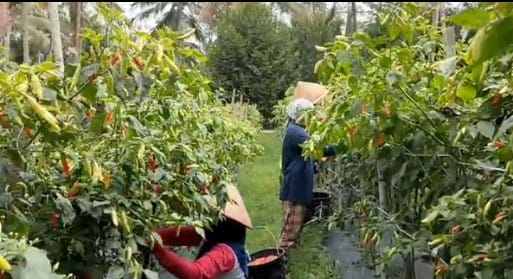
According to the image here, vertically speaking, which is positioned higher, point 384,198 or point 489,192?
point 489,192

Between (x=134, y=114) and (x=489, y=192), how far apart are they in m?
0.88

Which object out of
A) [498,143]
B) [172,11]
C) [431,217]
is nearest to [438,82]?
[498,143]

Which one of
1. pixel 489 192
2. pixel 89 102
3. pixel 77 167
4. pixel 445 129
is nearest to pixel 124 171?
pixel 77 167

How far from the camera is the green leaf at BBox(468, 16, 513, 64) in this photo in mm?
854

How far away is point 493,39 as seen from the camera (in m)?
0.86

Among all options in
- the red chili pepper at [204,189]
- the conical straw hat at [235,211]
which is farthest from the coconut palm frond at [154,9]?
the red chili pepper at [204,189]

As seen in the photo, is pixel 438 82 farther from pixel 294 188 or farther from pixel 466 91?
pixel 294 188

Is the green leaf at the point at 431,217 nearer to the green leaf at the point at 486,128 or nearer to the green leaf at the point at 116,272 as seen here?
the green leaf at the point at 486,128

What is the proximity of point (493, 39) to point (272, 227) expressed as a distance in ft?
18.6

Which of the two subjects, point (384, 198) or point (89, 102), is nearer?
point (89, 102)

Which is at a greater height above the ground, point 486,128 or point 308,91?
point 486,128

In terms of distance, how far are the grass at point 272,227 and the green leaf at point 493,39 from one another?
133 inches

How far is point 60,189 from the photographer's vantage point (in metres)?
1.59

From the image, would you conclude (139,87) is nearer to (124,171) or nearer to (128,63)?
(128,63)
